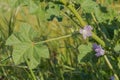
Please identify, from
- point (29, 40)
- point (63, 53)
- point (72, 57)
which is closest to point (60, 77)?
point (72, 57)

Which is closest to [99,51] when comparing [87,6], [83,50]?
[83,50]

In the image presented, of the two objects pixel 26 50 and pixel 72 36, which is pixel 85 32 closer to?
pixel 72 36

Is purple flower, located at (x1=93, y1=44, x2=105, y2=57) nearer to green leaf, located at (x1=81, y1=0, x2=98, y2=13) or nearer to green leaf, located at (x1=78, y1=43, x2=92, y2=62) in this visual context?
green leaf, located at (x1=78, y1=43, x2=92, y2=62)

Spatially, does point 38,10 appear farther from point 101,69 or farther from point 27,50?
point 101,69

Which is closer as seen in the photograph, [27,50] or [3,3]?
[27,50]

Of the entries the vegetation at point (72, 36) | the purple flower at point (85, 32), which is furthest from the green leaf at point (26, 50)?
the purple flower at point (85, 32)

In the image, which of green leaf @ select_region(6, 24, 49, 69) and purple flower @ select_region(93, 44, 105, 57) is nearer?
green leaf @ select_region(6, 24, 49, 69)

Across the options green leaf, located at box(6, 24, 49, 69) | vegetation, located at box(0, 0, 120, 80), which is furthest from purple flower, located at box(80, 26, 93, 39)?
green leaf, located at box(6, 24, 49, 69)

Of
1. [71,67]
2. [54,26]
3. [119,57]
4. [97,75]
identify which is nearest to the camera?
[119,57]

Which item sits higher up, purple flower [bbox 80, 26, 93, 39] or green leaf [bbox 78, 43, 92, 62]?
purple flower [bbox 80, 26, 93, 39]
